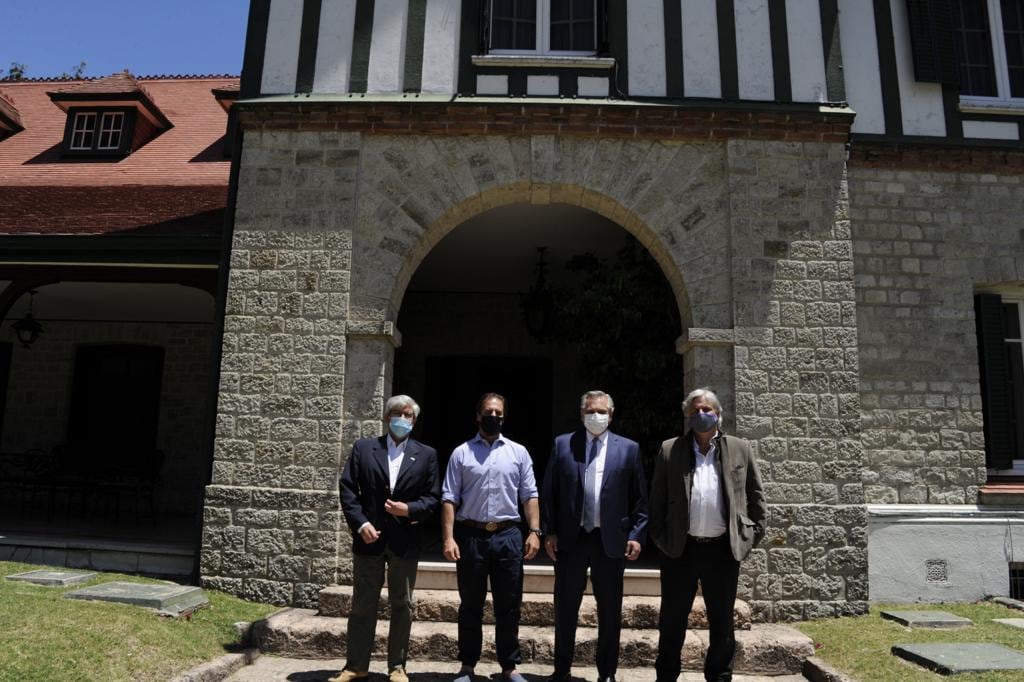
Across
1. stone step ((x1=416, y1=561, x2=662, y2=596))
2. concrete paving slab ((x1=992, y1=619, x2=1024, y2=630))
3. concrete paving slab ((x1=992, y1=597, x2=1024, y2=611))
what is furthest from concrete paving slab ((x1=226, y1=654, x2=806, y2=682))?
concrete paving slab ((x1=992, y1=597, x2=1024, y2=611))

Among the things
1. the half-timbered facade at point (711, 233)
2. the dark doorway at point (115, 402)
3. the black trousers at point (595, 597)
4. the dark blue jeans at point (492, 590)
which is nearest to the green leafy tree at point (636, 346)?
the half-timbered facade at point (711, 233)

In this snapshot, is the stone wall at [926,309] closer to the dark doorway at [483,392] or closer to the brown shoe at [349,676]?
the dark doorway at [483,392]

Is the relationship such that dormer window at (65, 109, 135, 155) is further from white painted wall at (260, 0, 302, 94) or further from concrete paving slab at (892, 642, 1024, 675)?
concrete paving slab at (892, 642, 1024, 675)

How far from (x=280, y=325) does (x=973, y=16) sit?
297 inches

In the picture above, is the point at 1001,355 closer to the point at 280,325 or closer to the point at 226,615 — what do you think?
the point at 280,325

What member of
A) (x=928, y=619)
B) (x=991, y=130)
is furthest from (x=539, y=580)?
(x=991, y=130)

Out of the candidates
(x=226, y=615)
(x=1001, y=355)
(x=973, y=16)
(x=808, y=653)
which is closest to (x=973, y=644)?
(x=808, y=653)

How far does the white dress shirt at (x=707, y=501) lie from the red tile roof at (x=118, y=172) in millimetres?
5771

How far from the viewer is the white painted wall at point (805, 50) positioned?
→ 6379mm

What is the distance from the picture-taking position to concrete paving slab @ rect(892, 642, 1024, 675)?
417 cm

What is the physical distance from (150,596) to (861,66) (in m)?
7.63

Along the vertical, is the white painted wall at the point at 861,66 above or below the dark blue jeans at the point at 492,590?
above

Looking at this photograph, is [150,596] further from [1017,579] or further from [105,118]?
[105,118]

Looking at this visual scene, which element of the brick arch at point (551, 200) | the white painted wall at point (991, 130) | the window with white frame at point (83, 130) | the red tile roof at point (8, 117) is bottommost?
the brick arch at point (551, 200)
